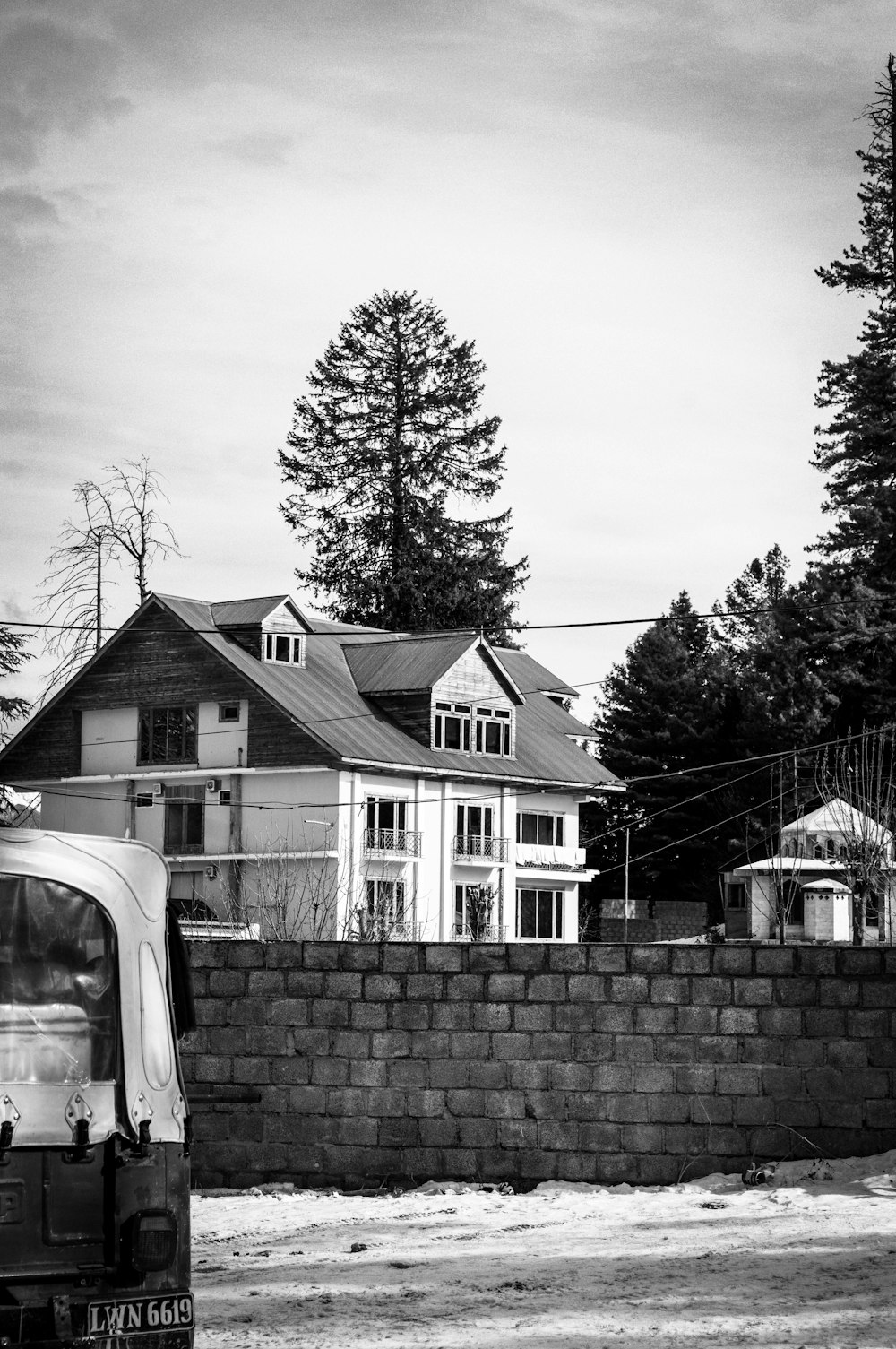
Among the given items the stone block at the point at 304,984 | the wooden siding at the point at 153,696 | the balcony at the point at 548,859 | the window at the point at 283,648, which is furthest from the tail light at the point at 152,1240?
the balcony at the point at 548,859

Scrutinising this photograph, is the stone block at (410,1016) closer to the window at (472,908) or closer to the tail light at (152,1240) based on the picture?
the tail light at (152,1240)

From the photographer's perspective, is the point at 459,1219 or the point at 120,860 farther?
the point at 459,1219

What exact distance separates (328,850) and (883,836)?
50.8ft

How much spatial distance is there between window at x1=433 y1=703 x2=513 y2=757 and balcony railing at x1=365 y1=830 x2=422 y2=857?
321 cm

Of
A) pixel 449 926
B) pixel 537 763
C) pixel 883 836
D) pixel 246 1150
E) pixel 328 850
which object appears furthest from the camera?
pixel 537 763

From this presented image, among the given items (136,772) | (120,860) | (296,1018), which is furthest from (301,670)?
(120,860)

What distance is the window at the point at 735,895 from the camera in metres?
52.3

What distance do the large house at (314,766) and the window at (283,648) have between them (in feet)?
0.16

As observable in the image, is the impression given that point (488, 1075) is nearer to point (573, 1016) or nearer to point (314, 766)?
point (573, 1016)

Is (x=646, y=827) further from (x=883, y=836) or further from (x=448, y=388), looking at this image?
(x=883, y=836)

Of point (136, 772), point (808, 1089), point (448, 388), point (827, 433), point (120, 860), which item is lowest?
point (808, 1089)

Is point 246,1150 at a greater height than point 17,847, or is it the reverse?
point 17,847

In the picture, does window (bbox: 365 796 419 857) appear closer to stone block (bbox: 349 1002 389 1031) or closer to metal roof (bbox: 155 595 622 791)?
metal roof (bbox: 155 595 622 791)

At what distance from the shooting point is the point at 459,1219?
37.4 feet
